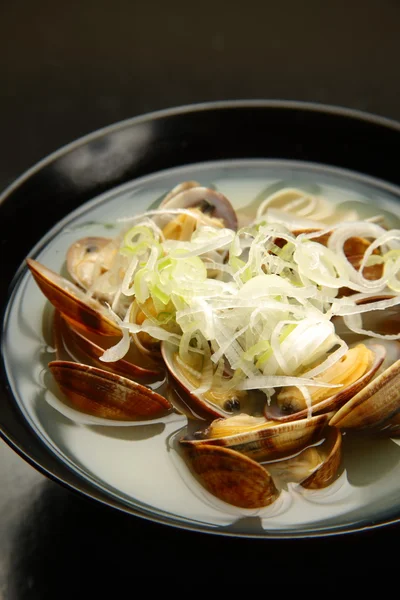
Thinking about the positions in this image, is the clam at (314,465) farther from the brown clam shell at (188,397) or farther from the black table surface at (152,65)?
the black table surface at (152,65)

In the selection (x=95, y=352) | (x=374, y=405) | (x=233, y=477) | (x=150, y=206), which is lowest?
(x=233, y=477)

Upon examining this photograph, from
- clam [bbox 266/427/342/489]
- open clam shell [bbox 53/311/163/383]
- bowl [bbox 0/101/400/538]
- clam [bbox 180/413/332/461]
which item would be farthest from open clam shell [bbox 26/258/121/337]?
clam [bbox 266/427/342/489]

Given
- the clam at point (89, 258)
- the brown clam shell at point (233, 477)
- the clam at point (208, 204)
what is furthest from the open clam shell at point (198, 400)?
the clam at point (208, 204)

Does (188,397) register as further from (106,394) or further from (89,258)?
(89,258)

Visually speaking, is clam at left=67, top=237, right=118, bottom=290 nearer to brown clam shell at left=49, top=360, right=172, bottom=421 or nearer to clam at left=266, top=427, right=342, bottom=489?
brown clam shell at left=49, top=360, right=172, bottom=421

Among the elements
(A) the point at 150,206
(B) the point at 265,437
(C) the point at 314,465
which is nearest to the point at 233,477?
(B) the point at 265,437

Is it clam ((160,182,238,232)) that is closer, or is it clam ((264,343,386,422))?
clam ((264,343,386,422))
